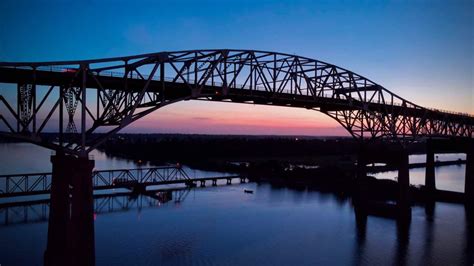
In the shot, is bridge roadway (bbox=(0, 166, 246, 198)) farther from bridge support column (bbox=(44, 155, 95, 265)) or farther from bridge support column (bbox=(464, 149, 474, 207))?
bridge support column (bbox=(464, 149, 474, 207))

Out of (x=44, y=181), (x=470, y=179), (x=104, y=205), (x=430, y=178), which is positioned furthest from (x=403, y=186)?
(x=44, y=181)

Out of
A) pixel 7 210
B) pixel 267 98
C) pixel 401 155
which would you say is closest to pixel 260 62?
pixel 267 98

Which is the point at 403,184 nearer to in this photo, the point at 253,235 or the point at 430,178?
the point at 430,178

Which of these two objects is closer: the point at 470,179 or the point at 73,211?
the point at 73,211

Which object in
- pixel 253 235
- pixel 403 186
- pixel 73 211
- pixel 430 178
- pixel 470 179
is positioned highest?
pixel 73 211

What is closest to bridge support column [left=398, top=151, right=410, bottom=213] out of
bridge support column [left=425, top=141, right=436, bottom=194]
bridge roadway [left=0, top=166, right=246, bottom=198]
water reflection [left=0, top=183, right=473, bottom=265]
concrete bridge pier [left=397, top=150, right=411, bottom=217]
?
concrete bridge pier [left=397, top=150, right=411, bottom=217]

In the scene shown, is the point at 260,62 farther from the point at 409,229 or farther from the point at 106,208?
the point at 106,208
